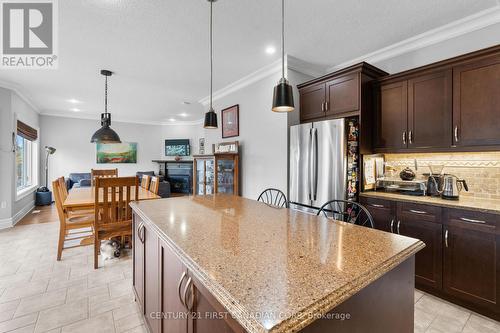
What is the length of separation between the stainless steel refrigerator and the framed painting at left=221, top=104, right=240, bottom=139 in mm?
1422

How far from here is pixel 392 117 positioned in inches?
109

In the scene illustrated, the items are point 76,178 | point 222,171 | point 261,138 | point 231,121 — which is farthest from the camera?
point 76,178

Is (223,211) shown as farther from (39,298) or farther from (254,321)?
(39,298)

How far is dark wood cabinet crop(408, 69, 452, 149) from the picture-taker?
2352 mm

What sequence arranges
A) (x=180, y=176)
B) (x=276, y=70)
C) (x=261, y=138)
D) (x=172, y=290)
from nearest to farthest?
(x=172, y=290) < (x=276, y=70) < (x=261, y=138) < (x=180, y=176)

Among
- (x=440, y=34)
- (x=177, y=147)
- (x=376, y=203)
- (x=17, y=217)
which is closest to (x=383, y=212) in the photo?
(x=376, y=203)

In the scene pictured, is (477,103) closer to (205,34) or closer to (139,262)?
(205,34)

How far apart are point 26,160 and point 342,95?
7562mm

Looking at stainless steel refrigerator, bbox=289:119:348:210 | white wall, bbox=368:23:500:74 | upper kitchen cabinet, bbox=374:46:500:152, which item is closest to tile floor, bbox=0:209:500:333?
stainless steel refrigerator, bbox=289:119:348:210

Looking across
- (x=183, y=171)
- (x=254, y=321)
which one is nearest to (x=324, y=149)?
(x=254, y=321)

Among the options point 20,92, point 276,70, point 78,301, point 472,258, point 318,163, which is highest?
point 20,92

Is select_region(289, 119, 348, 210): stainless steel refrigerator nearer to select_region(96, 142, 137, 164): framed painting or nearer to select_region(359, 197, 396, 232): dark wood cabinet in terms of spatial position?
select_region(359, 197, 396, 232): dark wood cabinet

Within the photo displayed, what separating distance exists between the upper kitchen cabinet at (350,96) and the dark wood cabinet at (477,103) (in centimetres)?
79

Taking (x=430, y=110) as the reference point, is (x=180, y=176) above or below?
below
